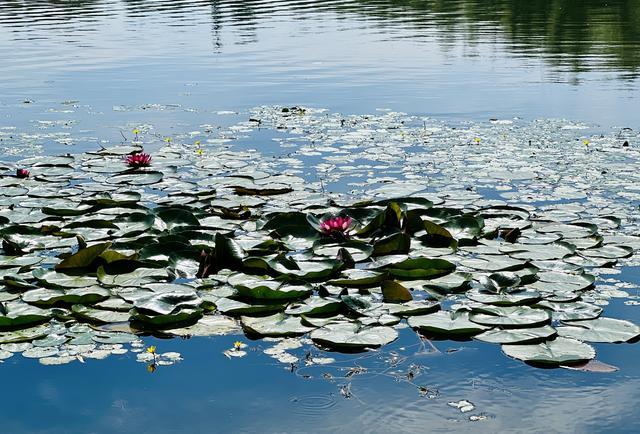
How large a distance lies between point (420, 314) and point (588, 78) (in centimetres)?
900

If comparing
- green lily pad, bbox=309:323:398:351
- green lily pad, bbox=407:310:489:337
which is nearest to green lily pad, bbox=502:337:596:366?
green lily pad, bbox=407:310:489:337

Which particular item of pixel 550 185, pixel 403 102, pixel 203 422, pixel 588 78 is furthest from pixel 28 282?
pixel 588 78

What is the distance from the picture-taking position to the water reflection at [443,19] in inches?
641

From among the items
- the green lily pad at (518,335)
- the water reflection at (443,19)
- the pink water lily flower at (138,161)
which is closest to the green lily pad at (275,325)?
the green lily pad at (518,335)

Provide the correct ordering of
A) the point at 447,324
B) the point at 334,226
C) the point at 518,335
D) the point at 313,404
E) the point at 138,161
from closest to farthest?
the point at 313,404 < the point at 518,335 < the point at 447,324 < the point at 334,226 < the point at 138,161

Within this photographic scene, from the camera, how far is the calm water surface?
3494 millimetres

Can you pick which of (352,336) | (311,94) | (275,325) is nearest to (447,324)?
(352,336)

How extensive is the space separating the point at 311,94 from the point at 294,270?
6.85 metres

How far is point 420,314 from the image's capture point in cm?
435

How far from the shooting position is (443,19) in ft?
77.4

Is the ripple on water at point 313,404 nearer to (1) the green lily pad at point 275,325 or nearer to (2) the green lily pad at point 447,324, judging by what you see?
(1) the green lily pad at point 275,325

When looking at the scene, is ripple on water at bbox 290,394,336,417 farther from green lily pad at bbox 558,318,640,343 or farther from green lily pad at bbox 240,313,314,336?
green lily pad at bbox 558,318,640,343

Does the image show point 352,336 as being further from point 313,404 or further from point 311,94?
point 311,94

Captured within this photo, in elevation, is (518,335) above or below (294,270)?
below
